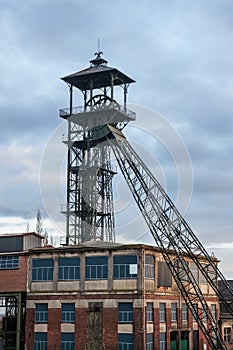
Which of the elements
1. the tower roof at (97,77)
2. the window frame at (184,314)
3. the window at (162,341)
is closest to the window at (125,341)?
the window at (162,341)

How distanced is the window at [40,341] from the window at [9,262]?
17.0 ft

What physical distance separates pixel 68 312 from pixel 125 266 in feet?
17.3

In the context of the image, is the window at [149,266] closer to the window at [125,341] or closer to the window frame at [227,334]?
the window at [125,341]

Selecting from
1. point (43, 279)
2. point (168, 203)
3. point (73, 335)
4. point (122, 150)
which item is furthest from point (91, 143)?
point (73, 335)

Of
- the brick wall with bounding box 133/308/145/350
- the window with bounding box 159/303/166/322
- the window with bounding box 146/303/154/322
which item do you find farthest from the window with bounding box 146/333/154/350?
the window with bounding box 159/303/166/322

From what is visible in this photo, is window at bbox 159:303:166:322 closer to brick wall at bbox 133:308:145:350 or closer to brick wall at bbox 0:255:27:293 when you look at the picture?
→ brick wall at bbox 133:308:145:350

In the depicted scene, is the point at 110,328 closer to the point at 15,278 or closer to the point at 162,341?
the point at 162,341

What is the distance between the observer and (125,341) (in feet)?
112

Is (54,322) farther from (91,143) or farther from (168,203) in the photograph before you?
(91,143)

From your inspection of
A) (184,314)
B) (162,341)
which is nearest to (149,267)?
(162,341)

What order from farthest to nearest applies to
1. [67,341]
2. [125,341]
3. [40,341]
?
[40,341] → [67,341] → [125,341]

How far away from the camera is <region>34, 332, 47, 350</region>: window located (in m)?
36.4

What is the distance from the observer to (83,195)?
46.0m

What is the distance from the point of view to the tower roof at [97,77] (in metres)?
47.4
